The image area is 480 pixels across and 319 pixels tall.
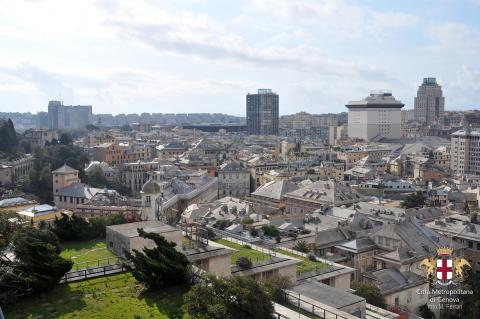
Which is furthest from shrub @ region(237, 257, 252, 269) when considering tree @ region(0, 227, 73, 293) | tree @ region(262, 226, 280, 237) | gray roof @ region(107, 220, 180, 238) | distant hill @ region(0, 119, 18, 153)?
distant hill @ region(0, 119, 18, 153)

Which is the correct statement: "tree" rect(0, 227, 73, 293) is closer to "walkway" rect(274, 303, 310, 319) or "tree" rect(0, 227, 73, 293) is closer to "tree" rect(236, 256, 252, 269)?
"tree" rect(236, 256, 252, 269)

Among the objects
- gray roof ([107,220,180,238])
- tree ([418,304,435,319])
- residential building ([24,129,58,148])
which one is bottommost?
tree ([418,304,435,319])

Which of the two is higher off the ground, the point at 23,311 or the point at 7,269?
the point at 7,269

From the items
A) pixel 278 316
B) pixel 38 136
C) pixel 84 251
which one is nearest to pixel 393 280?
pixel 278 316

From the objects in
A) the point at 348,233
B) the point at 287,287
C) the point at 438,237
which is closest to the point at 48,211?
the point at 348,233

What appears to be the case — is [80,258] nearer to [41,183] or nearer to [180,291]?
[180,291]

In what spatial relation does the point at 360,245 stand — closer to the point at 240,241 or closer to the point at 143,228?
the point at 240,241
